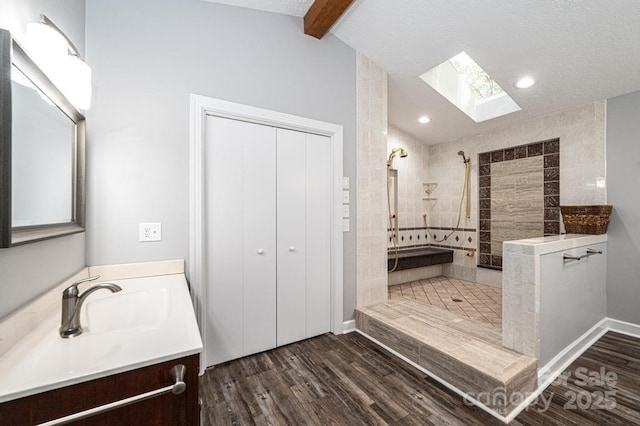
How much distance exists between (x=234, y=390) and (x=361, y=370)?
906 millimetres

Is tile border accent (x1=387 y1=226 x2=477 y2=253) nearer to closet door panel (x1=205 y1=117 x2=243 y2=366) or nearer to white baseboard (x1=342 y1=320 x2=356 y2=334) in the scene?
white baseboard (x1=342 y1=320 x2=356 y2=334)

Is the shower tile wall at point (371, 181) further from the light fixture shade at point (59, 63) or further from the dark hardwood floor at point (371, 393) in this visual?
the light fixture shade at point (59, 63)

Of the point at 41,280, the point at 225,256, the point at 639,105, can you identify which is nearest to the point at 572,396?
the point at 225,256

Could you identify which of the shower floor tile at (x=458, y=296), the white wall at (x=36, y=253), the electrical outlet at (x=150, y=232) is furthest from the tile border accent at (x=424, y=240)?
the white wall at (x=36, y=253)

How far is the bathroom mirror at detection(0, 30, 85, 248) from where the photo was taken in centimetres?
80

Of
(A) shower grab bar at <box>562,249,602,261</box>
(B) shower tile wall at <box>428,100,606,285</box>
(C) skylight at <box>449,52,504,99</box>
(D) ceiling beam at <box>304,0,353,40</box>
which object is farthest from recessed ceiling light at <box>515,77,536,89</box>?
(D) ceiling beam at <box>304,0,353,40</box>

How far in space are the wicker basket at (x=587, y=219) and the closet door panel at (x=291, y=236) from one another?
8.89 feet

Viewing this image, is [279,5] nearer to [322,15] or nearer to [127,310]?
[322,15]

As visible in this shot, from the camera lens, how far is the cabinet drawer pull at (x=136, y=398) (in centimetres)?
67

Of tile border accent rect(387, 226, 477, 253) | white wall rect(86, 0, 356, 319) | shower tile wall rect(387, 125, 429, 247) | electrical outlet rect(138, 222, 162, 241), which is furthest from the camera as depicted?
shower tile wall rect(387, 125, 429, 247)

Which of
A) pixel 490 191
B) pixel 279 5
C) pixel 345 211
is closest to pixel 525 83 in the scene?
pixel 490 191

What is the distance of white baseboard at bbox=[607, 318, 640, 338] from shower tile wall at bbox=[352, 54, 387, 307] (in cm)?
226

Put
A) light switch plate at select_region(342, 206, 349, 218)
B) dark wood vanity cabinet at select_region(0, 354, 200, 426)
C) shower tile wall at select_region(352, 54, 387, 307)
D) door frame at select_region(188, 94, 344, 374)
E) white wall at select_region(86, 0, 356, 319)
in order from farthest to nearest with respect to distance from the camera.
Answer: shower tile wall at select_region(352, 54, 387, 307)
light switch plate at select_region(342, 206, 349, 218)
door frame at select_region(188, 94, 344, 374)
white wall at select_region(86, 0, 356, 319)
dark wood vanity cabinet at select_region(0, 354, 200, 426)

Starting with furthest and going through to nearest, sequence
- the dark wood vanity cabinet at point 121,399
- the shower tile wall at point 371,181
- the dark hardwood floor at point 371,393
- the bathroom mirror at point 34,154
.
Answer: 1. the shower tile wall at point 371,181
2. the dark hardwood floor at point 371,393
3. the bathroom mirror at point 34,154
4. the dark wood vanity cabinet at point 121,399
